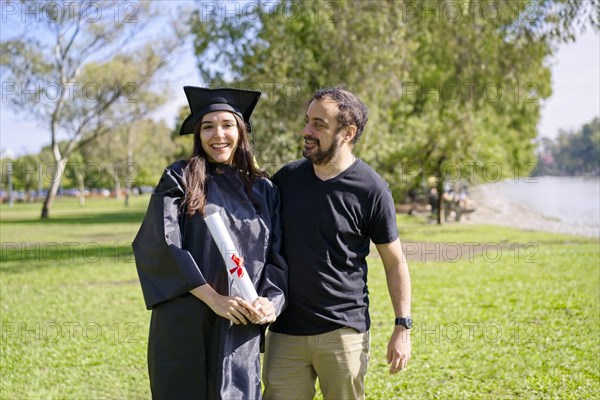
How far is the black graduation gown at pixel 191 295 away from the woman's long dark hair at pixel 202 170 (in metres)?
0.04

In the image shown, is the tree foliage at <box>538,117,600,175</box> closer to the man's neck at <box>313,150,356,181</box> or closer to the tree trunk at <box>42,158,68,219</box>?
the man's neck at <box>313,150,356,181</box>

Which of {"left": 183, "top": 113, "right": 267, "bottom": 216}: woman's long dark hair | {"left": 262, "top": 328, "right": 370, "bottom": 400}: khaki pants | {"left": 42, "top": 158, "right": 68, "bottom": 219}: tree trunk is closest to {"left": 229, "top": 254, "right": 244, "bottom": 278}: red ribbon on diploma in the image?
{"left": 183, "top": 113, "right": 267, "bottom": 216}: woman's long dark hair

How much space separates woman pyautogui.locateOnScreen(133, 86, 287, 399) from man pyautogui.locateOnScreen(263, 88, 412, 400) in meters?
0.15

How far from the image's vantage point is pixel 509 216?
31.3m

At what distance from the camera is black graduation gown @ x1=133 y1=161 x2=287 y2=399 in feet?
9.07

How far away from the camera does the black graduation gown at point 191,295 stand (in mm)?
2766

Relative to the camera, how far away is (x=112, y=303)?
955 centimetres

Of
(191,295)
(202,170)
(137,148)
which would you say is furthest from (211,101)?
(137,148)

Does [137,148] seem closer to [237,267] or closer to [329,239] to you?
[329,239]

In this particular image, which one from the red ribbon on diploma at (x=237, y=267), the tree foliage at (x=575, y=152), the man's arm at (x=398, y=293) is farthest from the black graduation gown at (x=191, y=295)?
the tree foliage at (x=575, y=152)

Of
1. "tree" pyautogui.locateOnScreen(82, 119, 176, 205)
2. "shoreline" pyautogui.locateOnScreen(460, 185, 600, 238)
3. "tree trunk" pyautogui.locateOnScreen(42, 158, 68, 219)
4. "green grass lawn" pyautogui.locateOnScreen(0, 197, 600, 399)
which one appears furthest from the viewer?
"tree" pyautogui.locateOnScreen(82, 119, 176, 205)

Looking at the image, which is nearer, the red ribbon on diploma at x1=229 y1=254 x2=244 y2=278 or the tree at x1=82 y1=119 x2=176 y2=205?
the red ribbon on diploma at x1=229 y1=254 x2=244 y2=278

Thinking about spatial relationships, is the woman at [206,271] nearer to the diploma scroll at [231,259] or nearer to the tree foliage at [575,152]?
the diploma scroll at [231,259]

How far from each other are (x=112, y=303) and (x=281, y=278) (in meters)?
7.23
